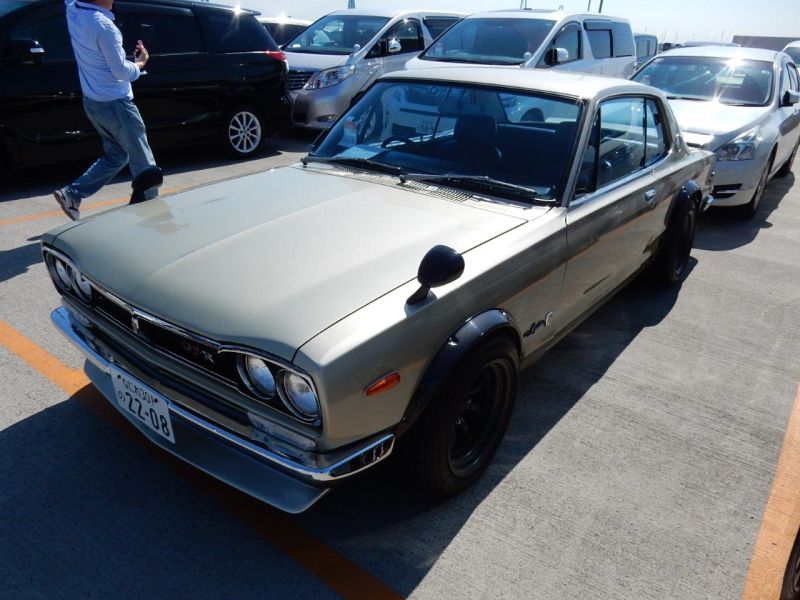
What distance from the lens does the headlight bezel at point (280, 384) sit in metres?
1.88

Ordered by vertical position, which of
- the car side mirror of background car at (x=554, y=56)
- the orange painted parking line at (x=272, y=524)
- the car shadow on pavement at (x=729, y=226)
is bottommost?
the car shadow on pavement at (x=729, y=226)

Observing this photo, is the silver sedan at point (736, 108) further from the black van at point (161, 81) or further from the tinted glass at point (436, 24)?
the black van at point (161, 81)

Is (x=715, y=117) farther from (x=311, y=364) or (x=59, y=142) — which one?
(x=59, y=142)

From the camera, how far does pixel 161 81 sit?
22.8ft

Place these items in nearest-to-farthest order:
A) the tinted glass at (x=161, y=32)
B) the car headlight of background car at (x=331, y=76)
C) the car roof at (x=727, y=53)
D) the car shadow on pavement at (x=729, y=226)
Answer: the car shadow on pavement at (x=729, y=226), the tinted glass at (x=161, y=32), the car roof at (x=727, y=53), the car headlight of background car at (x=331, y=76)

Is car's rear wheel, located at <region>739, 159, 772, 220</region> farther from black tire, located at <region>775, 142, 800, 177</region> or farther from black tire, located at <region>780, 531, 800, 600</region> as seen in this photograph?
black tire, located at <region>780, 531, 800, 600</region>

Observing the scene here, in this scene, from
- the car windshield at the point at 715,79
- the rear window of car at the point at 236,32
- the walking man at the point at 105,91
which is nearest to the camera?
the walking man at the point at 105,91

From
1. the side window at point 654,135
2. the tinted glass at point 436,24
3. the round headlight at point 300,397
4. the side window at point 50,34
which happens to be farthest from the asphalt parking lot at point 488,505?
the tinted glass at point 436,24

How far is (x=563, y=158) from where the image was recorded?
3016mm

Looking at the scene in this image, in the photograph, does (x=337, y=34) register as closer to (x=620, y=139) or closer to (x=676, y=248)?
(x=676, y=248)

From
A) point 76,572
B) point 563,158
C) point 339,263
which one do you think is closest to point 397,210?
point 339,263

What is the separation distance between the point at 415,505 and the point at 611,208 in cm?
184

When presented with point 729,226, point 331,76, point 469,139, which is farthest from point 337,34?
point 469,139

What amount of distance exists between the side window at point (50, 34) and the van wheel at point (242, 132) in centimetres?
194
